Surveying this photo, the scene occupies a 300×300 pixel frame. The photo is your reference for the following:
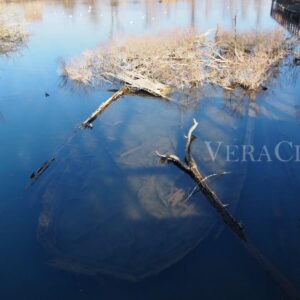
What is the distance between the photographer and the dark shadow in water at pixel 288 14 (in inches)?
979

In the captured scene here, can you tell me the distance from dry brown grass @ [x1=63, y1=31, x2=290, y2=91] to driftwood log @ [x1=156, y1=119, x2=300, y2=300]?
260 inches

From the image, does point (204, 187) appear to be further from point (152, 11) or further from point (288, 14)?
point (152, 11)

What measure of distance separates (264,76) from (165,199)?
9894 millimetres

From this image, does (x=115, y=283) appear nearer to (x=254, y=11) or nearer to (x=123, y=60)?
(x=123, y=60)

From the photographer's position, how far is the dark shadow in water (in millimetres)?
24866

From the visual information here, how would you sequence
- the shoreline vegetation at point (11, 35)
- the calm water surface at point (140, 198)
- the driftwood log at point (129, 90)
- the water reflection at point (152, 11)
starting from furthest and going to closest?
the water reflection at point (152, 11) < the shoreline vegetation at point (11, 35) < the driftwood log at point (129, 90) < the calm water surface at point (140, 198)

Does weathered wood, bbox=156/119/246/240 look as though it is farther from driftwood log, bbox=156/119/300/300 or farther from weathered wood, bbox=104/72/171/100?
weathered wood, bbox=104/72/171/100

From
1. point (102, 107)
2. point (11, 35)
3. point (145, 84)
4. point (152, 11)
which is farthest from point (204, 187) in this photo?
point (152, 11)

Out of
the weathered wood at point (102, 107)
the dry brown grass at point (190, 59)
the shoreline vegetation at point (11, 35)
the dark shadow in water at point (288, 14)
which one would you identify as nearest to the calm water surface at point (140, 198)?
the weathered wood at point (102, 107)

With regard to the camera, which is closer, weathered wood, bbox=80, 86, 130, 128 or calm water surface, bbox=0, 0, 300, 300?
calm water surface, bbox=0, 0, 300, 300

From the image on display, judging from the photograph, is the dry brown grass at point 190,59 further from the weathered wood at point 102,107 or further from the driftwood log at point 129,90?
the weathered wood at point 102,107

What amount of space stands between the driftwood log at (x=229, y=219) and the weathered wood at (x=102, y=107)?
3253mm

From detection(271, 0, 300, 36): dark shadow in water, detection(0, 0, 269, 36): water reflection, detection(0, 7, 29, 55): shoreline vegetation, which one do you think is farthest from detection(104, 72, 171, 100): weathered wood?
detection(271, 0, 300, 36): dark shadow in water

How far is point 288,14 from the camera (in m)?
29.5
